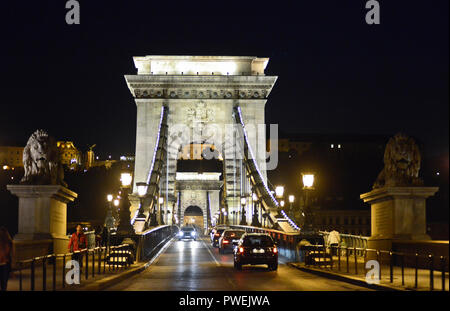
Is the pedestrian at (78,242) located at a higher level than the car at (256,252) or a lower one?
higher

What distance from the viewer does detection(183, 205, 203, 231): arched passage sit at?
181 meters

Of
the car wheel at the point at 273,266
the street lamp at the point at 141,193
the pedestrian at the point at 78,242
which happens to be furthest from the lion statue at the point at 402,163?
the street lamp at the point at 141,193

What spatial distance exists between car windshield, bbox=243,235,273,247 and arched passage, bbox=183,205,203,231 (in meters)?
150

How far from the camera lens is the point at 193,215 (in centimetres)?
18175

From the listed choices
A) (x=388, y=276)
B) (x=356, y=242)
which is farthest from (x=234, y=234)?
(x=388, y=276)

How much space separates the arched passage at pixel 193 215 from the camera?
595 ft

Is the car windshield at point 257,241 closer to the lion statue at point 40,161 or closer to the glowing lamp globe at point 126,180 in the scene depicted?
the glowing lamp globe at point 126,180

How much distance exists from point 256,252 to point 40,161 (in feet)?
26.9

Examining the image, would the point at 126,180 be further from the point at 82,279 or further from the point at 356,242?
the point at 82,279

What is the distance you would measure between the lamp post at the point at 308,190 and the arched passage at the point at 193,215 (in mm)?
147023

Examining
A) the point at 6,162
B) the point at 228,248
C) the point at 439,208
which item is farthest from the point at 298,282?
the point at 6,162

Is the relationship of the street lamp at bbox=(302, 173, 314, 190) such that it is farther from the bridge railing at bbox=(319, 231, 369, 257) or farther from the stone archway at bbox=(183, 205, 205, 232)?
the stone archway at bbox=(183, 205, 205, 232)

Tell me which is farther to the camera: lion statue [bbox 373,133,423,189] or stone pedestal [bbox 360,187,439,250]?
lion statue [bbox 373,133,423,189]

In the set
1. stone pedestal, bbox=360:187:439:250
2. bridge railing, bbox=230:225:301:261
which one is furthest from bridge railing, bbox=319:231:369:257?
stone pedestal, bbox=360:187:439:250
